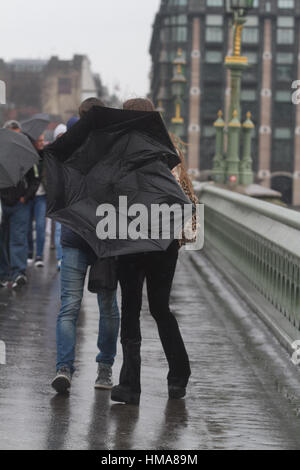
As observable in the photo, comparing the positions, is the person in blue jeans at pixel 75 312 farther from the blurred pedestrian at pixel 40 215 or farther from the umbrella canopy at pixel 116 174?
the blurred pedestrian at pixel 40 215

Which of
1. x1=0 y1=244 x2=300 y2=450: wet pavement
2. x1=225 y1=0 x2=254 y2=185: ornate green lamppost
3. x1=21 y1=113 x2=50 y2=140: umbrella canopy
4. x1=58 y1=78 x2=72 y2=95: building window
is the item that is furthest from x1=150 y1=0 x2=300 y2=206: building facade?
x1=0 y1=244 x2=300 y2=450: wet pavement

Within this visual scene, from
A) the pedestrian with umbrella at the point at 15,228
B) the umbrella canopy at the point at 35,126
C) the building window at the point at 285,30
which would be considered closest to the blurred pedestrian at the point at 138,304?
the pedestrian with umbrella at the point at 15,228

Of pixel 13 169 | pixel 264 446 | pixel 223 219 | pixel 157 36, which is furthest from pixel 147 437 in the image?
pixel 157 36

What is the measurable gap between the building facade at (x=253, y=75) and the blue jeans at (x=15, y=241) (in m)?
91.7

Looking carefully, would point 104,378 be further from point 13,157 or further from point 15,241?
point 15,241

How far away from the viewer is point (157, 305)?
6.79 meters

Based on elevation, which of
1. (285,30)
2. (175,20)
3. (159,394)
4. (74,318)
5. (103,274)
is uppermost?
(175,20)

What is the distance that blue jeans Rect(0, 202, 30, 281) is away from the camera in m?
12.7

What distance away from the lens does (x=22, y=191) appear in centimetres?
1232

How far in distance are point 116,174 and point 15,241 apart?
6164 millimetres

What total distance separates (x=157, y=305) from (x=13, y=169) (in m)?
4.37

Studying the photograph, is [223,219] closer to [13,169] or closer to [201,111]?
[13,169]

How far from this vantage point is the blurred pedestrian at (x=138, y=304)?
6.68m

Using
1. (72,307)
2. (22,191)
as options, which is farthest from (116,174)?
(22,191)
